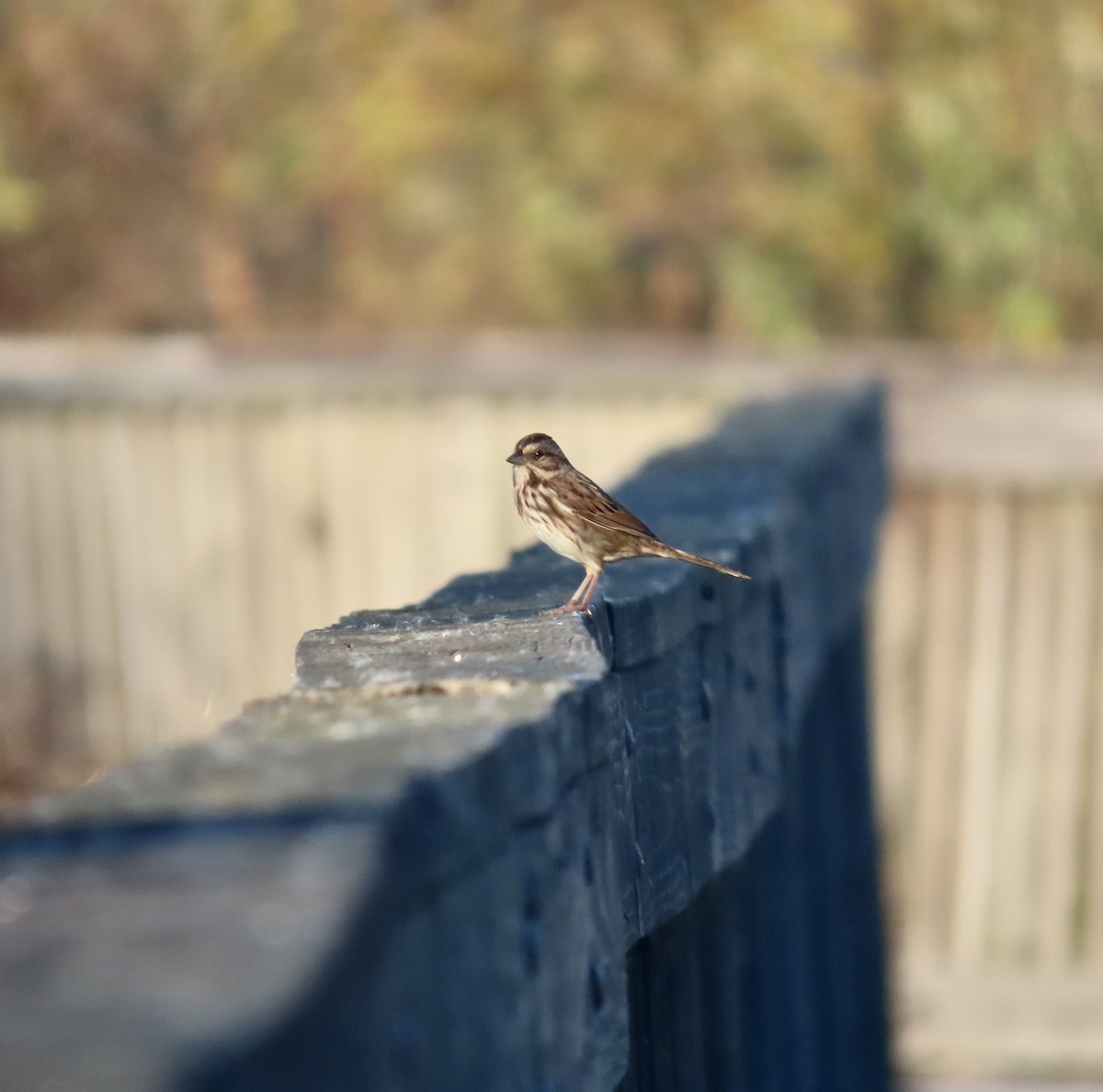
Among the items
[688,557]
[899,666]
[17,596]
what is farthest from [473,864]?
[17,596]

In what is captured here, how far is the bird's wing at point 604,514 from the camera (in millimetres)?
3566

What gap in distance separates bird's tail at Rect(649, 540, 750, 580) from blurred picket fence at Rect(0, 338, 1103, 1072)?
4.43 m

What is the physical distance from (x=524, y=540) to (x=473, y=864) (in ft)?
22.2

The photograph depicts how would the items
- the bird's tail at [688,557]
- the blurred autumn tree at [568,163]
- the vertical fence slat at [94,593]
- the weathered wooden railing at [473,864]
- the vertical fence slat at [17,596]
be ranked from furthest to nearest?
the blurred autumn tree at [568,163]
the vertical fence slat at [94,593]
the vertical fence slat at [17,596]
the bird's tail at [688,557]
the weathered wooden railing at [473,864]

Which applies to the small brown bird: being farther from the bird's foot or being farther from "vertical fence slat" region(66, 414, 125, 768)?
"vertical fence slat" region(66, 414, 125, 768)

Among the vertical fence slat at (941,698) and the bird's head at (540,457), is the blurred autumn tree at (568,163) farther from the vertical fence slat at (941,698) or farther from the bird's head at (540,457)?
the bird's head at (540,457)

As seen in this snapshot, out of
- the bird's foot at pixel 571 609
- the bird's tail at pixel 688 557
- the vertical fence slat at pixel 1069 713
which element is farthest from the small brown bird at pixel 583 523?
the vertical fence slat at pixel 1069 713

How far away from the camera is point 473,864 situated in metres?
1.84

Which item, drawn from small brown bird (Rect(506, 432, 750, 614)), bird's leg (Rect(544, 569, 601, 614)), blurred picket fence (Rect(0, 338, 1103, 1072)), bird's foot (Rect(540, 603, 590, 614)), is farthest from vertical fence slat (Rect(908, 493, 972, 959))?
bird's foot (Rect(540, 603, 590, 614))

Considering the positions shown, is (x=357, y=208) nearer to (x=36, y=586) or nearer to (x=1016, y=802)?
(x=36, y=586)

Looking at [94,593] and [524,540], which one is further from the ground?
[524,540]

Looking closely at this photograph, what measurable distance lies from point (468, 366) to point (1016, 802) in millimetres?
3106

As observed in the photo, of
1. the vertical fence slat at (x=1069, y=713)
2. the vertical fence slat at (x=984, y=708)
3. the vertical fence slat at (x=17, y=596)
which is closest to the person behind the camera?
the vertical fence slat at (x=1069, y=713)

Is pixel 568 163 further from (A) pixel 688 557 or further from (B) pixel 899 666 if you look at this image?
(A) pixel 688 557
